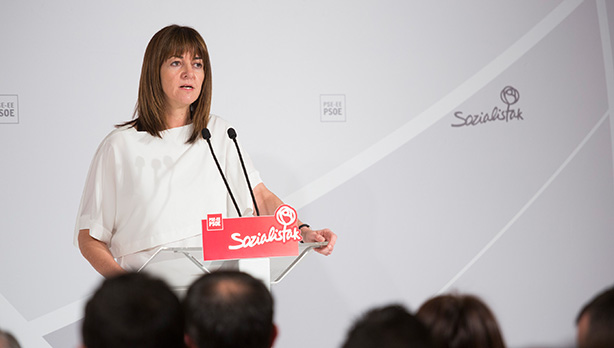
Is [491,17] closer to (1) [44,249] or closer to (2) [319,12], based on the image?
(2) [319,12]

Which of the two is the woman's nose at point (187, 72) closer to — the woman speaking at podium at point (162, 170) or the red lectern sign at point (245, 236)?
the woman speaking at podium at point (162, 170)

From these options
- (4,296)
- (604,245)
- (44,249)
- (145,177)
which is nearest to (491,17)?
(604,245)

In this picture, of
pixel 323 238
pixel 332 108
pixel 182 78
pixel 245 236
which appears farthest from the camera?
pixel 332 108

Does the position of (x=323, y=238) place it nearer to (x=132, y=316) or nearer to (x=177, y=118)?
(x=177, y=118)

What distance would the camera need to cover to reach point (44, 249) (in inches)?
129

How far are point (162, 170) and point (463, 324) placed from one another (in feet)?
5.62

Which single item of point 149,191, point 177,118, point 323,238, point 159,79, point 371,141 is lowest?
point 323,238

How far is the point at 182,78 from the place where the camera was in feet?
8.83

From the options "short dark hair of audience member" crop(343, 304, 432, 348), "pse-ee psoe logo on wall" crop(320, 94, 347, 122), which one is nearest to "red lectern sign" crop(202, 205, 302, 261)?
"short dark hair of audience member" crop(343, 304, 432, 348)

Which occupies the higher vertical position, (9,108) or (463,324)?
(9,108)

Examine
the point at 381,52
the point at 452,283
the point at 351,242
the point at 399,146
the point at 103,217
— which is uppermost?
the point at 381,52

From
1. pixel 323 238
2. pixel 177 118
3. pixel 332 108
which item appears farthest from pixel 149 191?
pixel 332 108

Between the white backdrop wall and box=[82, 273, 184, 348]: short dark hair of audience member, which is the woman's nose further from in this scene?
box=[82, 273, 184, 348]: short dark hair of audience member

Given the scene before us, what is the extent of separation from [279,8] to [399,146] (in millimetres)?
977
